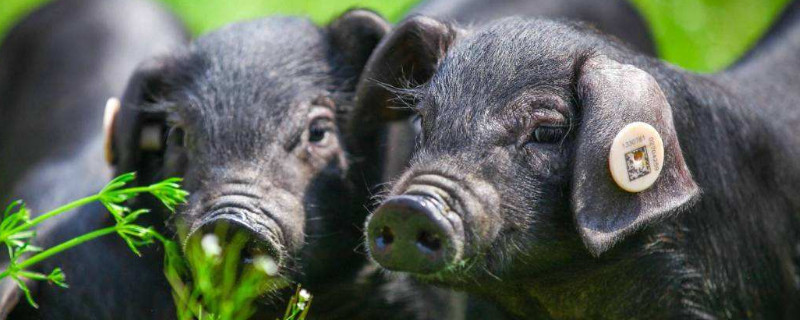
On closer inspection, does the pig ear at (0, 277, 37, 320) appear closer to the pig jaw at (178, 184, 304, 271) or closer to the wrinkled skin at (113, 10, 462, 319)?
the wrinkled skin at (113, 10, 462, 319)

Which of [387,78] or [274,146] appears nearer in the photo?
[274,146]

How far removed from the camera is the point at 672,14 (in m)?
8.77

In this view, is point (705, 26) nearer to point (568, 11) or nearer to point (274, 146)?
point (568, 11)

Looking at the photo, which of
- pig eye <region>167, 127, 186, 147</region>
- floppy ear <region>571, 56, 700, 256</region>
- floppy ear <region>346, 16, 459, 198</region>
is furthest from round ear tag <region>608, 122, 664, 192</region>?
pig eye <region>167, 127, 186, 147</region>

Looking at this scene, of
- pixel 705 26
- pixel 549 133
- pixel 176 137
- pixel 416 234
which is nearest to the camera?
pixel 416 234

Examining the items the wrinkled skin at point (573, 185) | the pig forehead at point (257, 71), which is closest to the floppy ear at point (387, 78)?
the wrinkled skin at point (573, 185)

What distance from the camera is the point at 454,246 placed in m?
3.50

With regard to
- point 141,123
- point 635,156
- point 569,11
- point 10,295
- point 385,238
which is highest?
point 635,156

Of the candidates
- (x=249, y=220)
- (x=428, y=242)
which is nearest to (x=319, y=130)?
(x=249, y=220)

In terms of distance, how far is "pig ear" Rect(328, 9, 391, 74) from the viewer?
15.7 feet

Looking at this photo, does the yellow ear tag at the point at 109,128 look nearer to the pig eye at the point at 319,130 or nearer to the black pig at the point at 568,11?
the pig eye at the point at 319,130

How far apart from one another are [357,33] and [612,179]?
157 centimetres

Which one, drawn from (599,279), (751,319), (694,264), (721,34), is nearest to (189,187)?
(599,279)

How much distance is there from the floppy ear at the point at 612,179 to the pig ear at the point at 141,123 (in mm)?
1904
